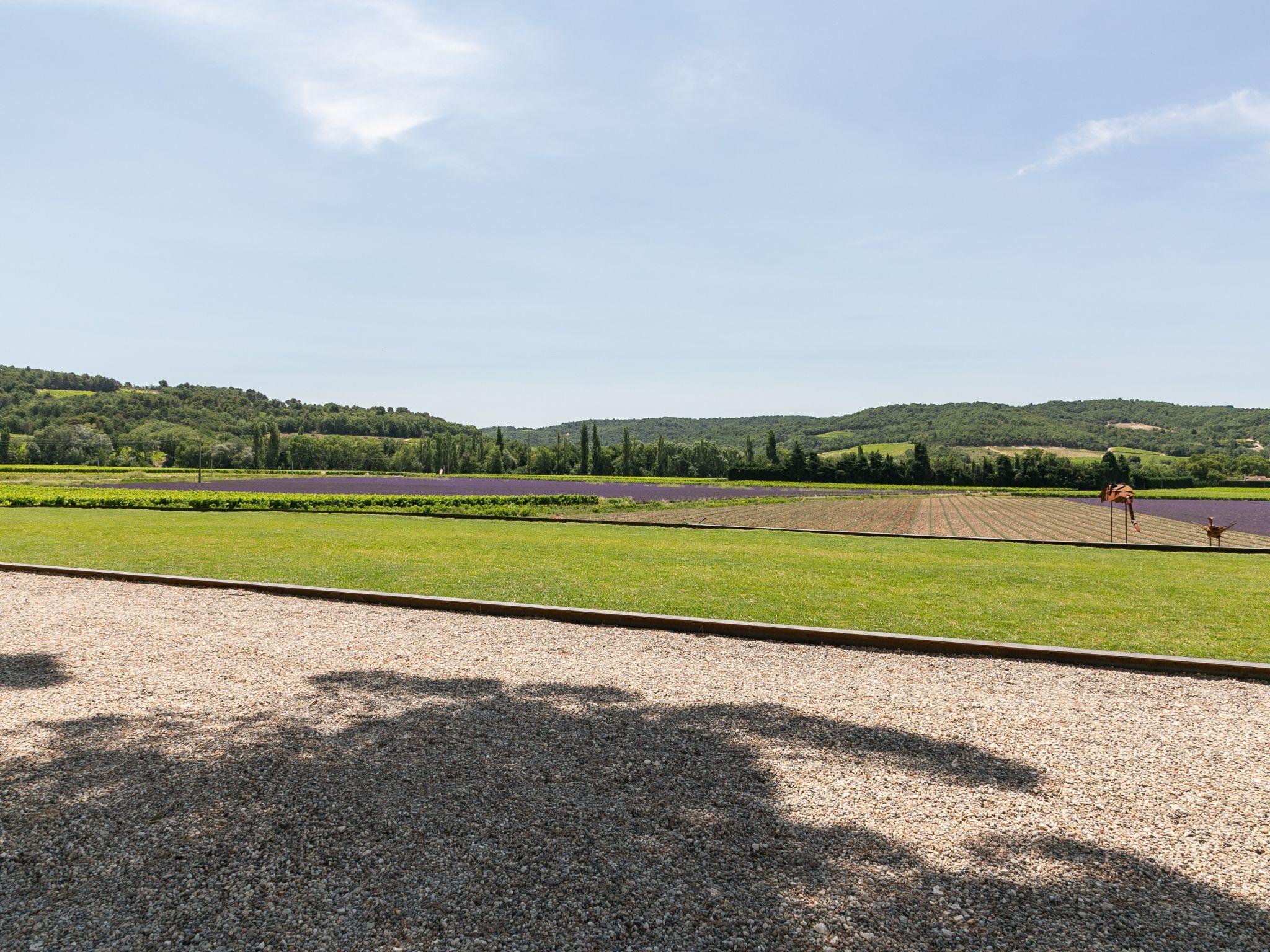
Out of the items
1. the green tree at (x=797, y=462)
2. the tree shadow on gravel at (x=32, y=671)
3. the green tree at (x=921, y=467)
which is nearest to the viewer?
the tree shadow on gravel at (x=32, y=671)

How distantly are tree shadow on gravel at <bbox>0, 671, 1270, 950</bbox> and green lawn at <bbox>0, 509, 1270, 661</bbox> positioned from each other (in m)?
5.16

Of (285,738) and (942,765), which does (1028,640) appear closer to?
(942,765)

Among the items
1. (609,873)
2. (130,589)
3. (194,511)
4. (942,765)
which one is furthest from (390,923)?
(194,511)

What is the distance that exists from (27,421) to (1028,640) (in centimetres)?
18551

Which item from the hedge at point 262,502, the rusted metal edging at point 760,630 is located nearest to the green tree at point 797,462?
the hedge at point 262,502

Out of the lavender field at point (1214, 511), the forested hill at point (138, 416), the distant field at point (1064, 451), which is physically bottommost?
the lavender field at point (1214, 511)

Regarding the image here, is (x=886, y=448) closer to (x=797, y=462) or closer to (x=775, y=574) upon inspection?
(x=797, y=462)

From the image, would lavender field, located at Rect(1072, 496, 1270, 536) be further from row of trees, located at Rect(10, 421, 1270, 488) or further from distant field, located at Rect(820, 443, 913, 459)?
distant field, located at Rect(820, 443, 913, 459)

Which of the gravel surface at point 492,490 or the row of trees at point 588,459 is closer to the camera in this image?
the gravel surface at point 492,490

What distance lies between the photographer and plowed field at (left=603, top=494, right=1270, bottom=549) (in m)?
26.8

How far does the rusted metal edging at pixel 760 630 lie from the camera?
25.5 ft

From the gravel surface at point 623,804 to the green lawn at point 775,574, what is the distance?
7.82ft

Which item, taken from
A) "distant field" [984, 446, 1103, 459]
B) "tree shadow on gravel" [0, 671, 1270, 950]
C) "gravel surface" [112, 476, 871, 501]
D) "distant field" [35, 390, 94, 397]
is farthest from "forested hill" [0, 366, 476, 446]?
"tree shadow on gravel" [0, 671, 1270, 950]

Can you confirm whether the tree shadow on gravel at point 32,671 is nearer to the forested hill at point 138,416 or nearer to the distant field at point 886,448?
the forested hill at point 138,416
